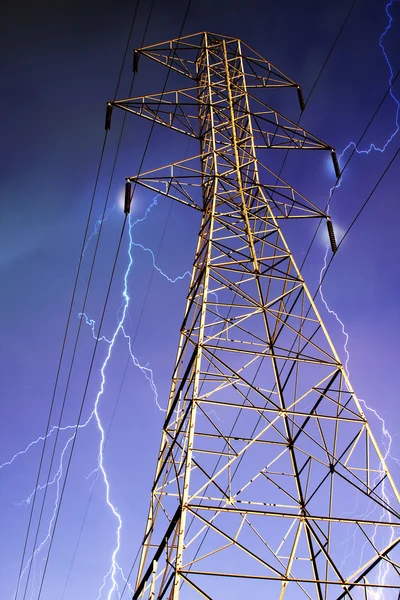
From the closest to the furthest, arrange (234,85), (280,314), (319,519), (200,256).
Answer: (319,519) < (280,314) < (200,256) < (234,85)

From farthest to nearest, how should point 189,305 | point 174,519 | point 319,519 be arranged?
1. point 189,305
2. point 319,519
3. point 174,519

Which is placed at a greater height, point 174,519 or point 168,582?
point 174,519

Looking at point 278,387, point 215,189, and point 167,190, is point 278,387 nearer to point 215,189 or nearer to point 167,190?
point 215,189

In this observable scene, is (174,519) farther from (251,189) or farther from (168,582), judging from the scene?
(251,189)

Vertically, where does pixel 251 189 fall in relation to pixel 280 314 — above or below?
above

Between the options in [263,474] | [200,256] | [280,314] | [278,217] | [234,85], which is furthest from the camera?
[234,85]

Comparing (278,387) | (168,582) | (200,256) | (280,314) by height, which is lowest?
(168,582)

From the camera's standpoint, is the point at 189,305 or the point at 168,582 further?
the point at 189,305

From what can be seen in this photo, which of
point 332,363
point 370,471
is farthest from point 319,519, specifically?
point 332,363

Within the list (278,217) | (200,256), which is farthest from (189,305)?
(278,217)
